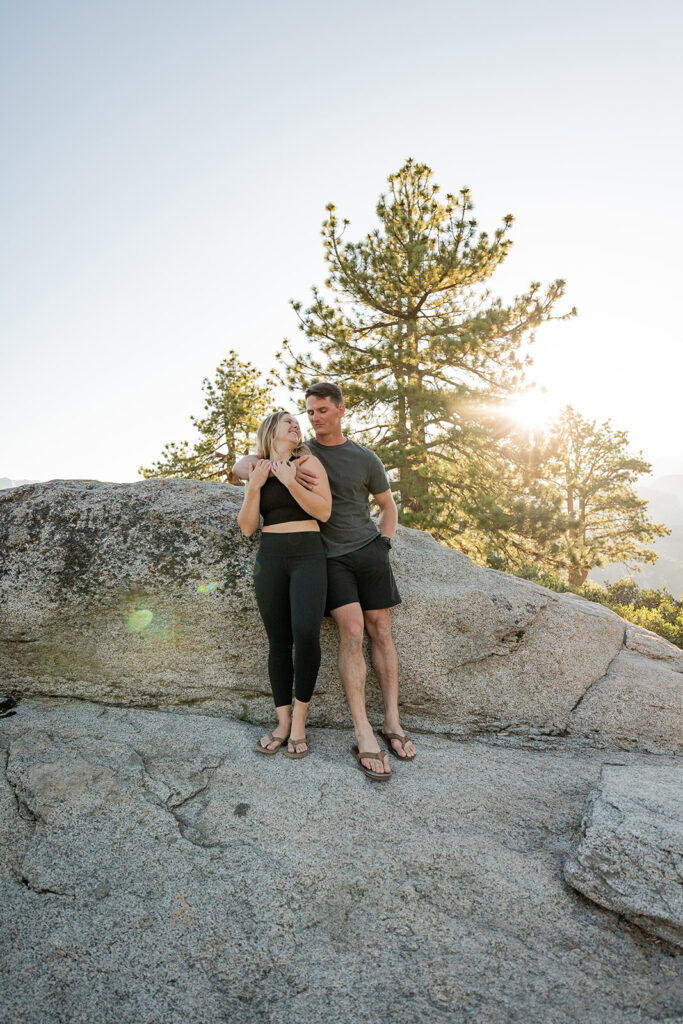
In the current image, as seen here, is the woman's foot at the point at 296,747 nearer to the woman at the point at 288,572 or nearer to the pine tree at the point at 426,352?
the woman at the point at 288,572

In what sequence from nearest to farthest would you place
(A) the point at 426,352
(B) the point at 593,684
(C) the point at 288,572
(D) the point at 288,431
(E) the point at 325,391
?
(C) the point at 288,572
(D) the point at 288,431
(E) the point at 325,391
(B) the point at 593,684
(A) the point at 426,352

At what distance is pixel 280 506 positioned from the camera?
3754 millimetres

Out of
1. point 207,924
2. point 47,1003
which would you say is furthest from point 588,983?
point 47,1003

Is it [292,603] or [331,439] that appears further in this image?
[331,439]

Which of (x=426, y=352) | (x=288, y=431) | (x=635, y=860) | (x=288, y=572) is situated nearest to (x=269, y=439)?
(x=288, y=431)

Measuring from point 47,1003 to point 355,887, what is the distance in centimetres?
130

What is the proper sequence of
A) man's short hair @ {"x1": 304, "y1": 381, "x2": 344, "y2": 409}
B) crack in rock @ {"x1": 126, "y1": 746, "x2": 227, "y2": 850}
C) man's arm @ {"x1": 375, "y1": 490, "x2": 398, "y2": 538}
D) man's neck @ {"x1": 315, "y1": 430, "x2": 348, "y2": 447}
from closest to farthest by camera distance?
crack in rock @ {"x1": 126, "y1": 746, "x2": 227, "y2": 850} < man's short hair @ {"x1": 304, "y1": 381, "x2": 344, "y2": 409} < man's neck @ {"x1": 315, "y1": 430, "x2": 348, "y2": 447} < man's arm @ {"x1": 375, "y1": 490, "x2": 398, "y2": 538}

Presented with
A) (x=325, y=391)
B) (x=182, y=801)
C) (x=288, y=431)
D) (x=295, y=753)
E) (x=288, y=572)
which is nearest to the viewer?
(x=182, y=801)

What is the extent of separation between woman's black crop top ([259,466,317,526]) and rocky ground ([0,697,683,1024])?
1537 mm

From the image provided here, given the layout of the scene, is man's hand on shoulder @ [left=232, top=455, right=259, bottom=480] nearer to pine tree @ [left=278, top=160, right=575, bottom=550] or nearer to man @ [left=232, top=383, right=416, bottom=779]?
man @ [left=232, top=383, right=416, bottom=779]

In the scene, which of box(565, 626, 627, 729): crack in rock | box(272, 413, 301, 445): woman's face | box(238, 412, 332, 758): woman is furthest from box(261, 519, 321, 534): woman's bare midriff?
box(565, 626, 627, 729): crack in rock

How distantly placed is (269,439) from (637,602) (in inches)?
576

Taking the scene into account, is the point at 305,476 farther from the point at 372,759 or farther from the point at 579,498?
the point at 579,498

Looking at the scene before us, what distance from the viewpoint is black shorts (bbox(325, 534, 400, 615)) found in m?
3.89
